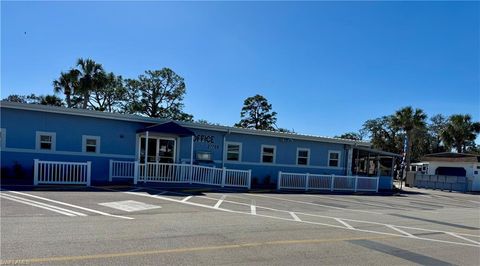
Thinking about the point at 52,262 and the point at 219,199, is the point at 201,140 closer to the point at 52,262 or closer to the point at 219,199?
the point at 219,199

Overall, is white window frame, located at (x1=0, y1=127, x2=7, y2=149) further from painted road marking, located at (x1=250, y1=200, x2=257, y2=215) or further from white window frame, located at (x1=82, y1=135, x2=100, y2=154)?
painted road marking, located at (x1=250, y1=200, x2=257, y2=215)

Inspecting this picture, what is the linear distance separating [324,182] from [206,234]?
1552cm

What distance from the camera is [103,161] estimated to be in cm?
1881

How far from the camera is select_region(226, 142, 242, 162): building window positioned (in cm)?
2244

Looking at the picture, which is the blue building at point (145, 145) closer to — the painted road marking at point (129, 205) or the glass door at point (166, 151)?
the glass door at point (166, 151)

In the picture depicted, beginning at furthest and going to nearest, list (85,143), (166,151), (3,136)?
(166,151) → (85,143) → (3,136)

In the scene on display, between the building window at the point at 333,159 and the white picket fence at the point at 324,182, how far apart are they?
257 centimetres

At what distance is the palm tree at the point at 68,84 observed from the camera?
117 ft

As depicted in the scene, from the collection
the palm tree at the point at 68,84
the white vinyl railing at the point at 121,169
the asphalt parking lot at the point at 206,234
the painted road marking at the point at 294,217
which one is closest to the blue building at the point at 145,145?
the white vinyl railing at the point at 121,169

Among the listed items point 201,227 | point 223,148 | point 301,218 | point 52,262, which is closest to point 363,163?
point 223,148

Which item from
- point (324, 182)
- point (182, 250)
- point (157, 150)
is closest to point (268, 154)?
point (324, 182)

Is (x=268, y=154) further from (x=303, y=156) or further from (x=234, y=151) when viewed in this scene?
(x=303, y=156)

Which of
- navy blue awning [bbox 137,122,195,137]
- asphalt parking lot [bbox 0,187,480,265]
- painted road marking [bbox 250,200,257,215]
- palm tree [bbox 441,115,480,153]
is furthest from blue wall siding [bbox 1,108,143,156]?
palm tree [bbox 441,115,480,153]

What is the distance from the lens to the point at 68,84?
36.4 meters
